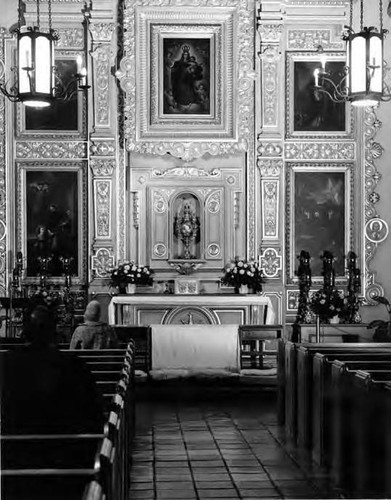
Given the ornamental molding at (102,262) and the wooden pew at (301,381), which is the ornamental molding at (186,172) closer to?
the ornamental molding at (102,262)

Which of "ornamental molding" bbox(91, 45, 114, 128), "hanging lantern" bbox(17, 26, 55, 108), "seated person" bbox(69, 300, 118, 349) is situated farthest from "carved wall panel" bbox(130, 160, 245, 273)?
"seated person" bbox(69, 300, 118, 349)

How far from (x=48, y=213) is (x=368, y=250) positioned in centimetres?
545

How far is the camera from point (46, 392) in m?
5.16

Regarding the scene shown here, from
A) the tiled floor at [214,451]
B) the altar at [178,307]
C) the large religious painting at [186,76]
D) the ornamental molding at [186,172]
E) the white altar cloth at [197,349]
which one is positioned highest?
the large religious painting at [186,76]

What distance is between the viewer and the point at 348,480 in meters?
7.15

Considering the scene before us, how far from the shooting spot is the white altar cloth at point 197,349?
42.1ft

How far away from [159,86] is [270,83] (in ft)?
6.18

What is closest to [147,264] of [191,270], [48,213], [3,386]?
[191,270]

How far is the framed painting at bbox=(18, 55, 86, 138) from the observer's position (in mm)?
17516

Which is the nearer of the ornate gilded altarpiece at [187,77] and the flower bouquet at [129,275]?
the flower bouquet at [129,275]

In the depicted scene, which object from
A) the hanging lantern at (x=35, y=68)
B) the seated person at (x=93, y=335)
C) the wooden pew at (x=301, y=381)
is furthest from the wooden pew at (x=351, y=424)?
the hanging lantern at (x=35, y=68)

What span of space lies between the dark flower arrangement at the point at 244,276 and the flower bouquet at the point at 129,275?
1253 mm

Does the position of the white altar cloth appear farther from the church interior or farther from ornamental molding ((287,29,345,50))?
ornamental molding ((287,29,345,50))

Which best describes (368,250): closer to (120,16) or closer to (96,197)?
(96,197)
